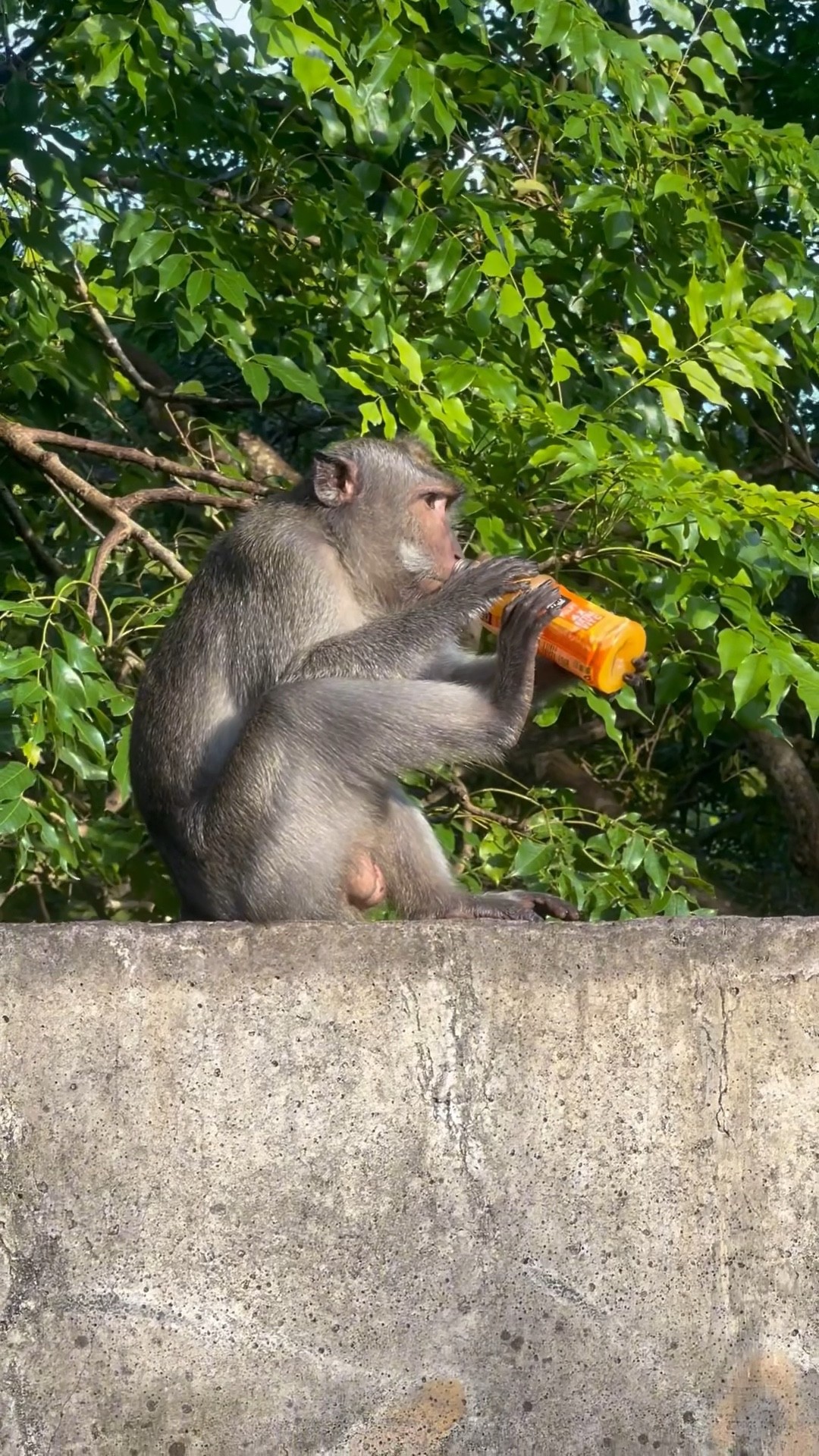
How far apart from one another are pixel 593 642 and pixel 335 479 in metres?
0.97

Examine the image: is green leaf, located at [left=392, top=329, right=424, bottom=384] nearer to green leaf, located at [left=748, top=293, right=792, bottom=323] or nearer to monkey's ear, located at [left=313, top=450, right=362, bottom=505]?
monkey's ear, located at [left=313, top=450, right=362, bottom=505]

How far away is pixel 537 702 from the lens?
13.0 ft

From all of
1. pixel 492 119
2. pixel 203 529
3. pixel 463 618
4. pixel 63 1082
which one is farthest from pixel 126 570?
pixel 63 1082

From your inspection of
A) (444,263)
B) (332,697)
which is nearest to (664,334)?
(444,263)

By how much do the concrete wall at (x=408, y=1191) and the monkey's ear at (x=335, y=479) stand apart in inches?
66.5

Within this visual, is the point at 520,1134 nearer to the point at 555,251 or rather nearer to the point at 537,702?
the point at 537,702

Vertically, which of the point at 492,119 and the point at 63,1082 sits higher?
the point at 492,119

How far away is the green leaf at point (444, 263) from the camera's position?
14.6ft

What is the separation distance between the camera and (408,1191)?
2.66 metres

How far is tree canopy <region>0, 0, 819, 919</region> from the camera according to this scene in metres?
4.09

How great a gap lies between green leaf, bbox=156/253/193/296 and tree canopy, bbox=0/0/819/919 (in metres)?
0.01

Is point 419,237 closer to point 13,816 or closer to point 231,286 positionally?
point 231,286

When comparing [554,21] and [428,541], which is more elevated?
[554,21]

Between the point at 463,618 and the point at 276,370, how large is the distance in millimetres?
1102
